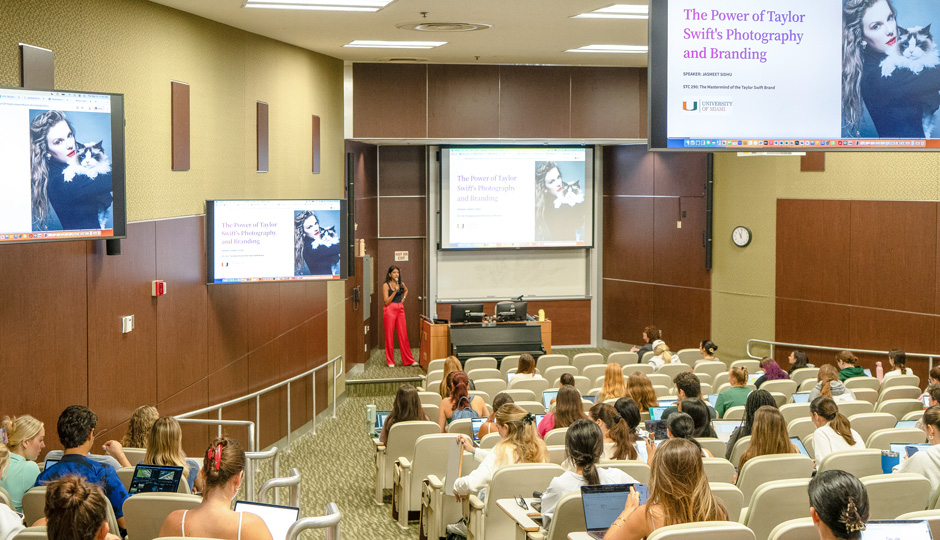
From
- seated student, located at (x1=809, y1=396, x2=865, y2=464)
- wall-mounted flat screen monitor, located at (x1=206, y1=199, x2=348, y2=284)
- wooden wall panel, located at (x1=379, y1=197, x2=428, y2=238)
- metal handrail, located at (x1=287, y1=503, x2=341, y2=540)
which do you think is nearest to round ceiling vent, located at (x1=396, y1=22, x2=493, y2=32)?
wall-mounted flat screen monitor, located at (x1=206, y1=199, x2=348, y2=284)

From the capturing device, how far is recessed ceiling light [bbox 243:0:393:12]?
8.26 meters

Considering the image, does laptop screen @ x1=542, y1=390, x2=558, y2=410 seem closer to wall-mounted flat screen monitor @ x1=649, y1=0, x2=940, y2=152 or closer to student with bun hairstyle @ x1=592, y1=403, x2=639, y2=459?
student with bun hairstyle @ x1=592, y1=403, x2=639, y2=459

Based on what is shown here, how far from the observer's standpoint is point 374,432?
8336mm

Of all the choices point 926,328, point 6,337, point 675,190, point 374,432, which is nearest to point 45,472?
point 6,337

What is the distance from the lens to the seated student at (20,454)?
4.64 m

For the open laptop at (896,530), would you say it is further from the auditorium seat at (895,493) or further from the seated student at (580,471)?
the seated student at (580,471)

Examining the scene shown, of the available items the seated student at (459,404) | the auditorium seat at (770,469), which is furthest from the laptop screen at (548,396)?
the auditorium seat at (770,469)

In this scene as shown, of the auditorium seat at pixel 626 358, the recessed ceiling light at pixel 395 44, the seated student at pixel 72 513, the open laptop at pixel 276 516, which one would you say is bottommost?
the auditorium seat at pixel 626 358

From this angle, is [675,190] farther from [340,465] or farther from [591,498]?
[591,498]

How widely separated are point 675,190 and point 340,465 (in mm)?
8056

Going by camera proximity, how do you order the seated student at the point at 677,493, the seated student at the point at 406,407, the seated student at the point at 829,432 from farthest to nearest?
the seated student at the point at 406,407, the seated student at the point at 829,432, the seated student at the point at 677,493

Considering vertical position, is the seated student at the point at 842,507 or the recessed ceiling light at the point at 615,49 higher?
the recessed ceiling light at the point at 615,49

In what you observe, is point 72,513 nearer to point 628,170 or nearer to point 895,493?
point 895,493

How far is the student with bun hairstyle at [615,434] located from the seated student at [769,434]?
2.27 ft
